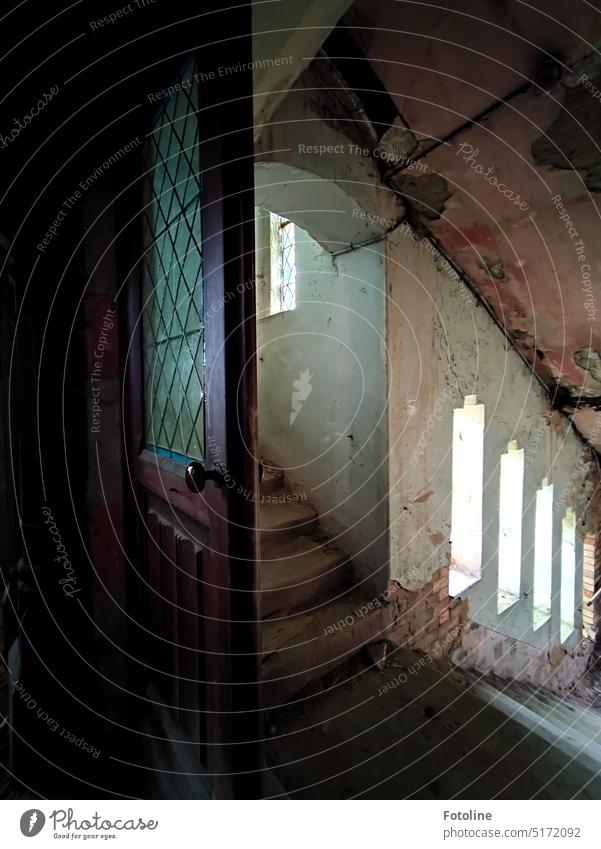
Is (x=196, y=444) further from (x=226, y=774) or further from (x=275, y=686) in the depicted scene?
(x=275, y=686)

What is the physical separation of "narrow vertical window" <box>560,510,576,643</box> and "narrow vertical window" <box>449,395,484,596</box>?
3.14 ft

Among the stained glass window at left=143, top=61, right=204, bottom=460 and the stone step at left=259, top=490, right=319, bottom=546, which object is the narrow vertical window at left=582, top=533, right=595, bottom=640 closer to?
the stone step at left=259, top=490, right=319, bottom=546

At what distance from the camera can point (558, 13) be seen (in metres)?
0.87

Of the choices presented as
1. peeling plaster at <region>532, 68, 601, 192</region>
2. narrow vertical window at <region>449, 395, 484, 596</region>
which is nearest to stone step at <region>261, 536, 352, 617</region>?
narrow vertical window at <region>449, 395, 484, 596</region>

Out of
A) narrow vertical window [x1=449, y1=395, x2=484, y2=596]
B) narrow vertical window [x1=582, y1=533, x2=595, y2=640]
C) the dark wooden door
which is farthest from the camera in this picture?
narrow vertical window [x1=582, y1=533, x2=595, y2=640]

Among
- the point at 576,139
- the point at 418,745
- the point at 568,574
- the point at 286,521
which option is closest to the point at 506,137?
the point at 576,139

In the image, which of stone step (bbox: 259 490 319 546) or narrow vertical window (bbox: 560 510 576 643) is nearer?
stone step (bbox: 259 490 319 546)

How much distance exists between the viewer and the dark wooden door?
0.64 metres

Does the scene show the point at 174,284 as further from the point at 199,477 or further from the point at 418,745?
the point at 418,745

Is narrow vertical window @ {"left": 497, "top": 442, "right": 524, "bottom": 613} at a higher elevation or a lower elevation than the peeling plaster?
lower

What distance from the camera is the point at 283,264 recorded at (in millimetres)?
1986

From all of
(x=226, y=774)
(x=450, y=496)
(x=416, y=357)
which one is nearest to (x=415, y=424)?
(x=416, y=357)

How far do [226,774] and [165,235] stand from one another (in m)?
1.28

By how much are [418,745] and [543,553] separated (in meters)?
1.58
